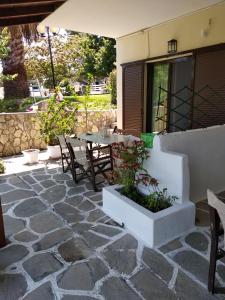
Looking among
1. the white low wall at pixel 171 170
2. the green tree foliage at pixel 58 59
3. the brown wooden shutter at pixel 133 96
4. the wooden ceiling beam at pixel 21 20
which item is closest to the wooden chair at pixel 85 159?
the white low wall at pixel 171 170

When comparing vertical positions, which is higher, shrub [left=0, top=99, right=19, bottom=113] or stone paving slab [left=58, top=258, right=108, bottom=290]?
shrub [left=0, top=99, right=19, bottom=113]

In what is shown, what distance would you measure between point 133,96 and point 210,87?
2358 mm

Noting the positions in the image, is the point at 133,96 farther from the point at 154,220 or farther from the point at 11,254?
the point at 11,254

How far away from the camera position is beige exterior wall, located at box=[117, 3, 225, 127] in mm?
4480

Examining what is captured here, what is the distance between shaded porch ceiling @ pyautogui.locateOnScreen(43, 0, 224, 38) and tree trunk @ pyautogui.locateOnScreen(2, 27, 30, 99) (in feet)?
15.2

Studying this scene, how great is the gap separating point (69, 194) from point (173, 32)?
3971 mm

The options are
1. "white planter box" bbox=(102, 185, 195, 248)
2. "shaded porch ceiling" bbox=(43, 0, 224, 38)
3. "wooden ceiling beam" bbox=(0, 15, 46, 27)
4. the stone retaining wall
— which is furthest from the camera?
the stone retaining wall

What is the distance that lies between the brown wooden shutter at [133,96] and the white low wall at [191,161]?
9.66 feet

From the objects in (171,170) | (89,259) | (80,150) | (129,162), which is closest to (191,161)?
(171,170)

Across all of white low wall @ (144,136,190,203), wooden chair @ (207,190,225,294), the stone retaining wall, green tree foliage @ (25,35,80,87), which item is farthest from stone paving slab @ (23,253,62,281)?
green tree foliage @ (25,35,80,87)

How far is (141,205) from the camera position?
3.20m

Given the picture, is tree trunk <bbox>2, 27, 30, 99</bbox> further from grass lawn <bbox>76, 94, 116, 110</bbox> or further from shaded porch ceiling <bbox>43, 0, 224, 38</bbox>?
shaded porch ceiling <bbox>43, 0, 224, 38</bbox>

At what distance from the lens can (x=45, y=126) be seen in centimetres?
660

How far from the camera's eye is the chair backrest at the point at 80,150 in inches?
178
